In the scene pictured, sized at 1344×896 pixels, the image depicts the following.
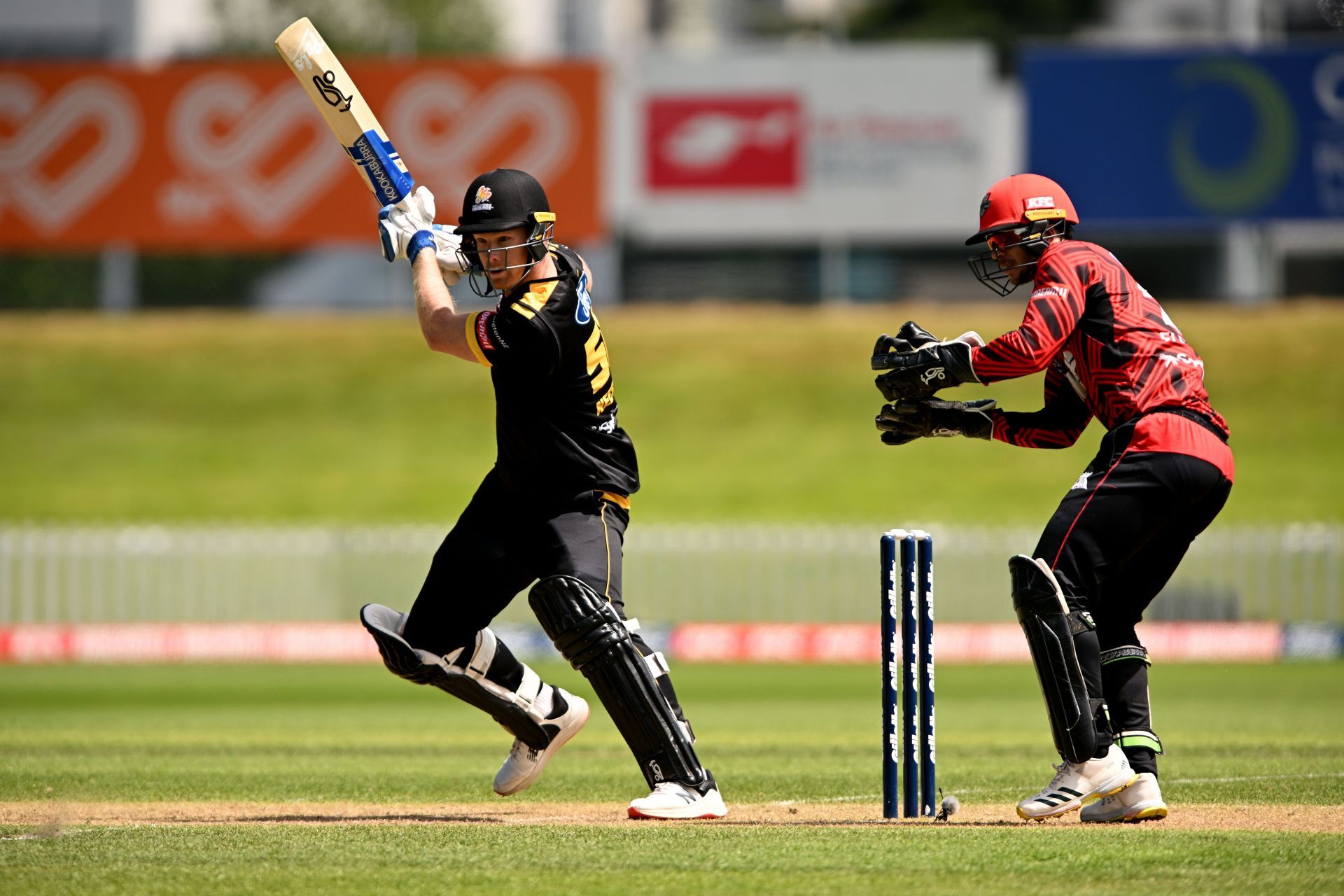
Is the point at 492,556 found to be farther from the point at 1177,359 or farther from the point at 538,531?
the point at 1177,359

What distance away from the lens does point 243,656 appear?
64.4 ft

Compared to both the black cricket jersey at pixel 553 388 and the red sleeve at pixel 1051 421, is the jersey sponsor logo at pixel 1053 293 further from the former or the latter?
the black cricket jersey at pixel 553 388

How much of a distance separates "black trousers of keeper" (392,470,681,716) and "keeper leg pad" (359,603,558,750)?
5cm

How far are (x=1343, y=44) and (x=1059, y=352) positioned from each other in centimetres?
2234

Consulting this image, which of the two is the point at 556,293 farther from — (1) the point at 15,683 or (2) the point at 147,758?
(1) the point at 15,683

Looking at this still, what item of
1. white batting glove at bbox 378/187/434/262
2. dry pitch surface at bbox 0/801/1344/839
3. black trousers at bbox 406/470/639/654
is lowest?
dry pitch surface at bbox 0/801/1344/839

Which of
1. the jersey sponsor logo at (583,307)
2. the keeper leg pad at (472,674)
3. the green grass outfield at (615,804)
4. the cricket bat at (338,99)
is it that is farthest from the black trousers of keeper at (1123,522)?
the cricket bat at (338,99)

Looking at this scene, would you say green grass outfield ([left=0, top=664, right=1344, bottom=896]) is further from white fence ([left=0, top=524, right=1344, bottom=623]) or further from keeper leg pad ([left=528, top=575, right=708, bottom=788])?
white fence ([left=0, top=524, right=1344, bottom=623])

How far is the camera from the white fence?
771 inches

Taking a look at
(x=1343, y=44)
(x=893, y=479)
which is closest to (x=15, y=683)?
(x=893, y=479)

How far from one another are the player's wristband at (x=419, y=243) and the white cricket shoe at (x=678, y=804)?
228 centimetres

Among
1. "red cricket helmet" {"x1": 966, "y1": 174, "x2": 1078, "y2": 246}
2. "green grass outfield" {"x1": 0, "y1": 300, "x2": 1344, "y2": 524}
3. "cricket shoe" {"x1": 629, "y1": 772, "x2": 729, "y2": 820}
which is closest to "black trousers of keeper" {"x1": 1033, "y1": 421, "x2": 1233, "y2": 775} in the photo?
"red cricket helmet" {"x1": 966, "y1": 174, "x2": 1078, "y2": 246}

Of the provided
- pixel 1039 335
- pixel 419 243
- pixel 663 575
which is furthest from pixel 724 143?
pixel 1039 335

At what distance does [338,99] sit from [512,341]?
6.74ft
